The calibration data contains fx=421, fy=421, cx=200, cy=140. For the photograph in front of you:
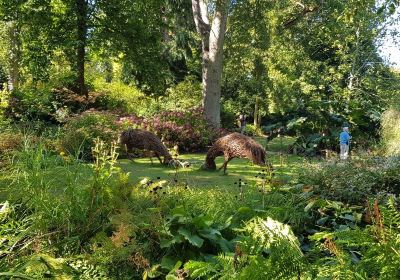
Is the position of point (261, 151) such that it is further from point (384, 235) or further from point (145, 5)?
point (145, 5)

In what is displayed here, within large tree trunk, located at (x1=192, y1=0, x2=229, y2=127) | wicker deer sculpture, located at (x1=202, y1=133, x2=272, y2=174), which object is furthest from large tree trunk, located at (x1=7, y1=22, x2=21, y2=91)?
wicker deer sculpture, located at (x1=202, y1=133, x2=272, y2=174)

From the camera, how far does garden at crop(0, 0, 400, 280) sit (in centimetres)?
276

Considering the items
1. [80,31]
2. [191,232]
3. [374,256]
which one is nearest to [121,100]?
[80,31]

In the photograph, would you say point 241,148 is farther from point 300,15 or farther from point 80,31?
point 300,15

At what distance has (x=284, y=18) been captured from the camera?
24.2m

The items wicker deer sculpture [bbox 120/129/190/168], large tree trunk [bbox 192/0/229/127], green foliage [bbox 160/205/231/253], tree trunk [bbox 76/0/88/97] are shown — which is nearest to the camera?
green foliage [bbox 160/205/231/253]

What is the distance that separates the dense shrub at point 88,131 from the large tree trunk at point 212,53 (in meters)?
4.21

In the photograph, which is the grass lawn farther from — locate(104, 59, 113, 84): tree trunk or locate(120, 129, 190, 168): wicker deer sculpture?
locate(104, 59, 113, 84): tree trunk

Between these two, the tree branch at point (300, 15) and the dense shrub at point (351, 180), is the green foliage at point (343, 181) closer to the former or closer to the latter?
the dense shrub at point (351, 180)

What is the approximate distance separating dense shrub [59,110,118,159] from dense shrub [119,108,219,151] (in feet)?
2.74

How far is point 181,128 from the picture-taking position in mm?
15500

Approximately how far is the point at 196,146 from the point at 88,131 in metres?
4.36

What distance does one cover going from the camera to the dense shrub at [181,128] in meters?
15.2

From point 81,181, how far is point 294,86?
22550 mm
